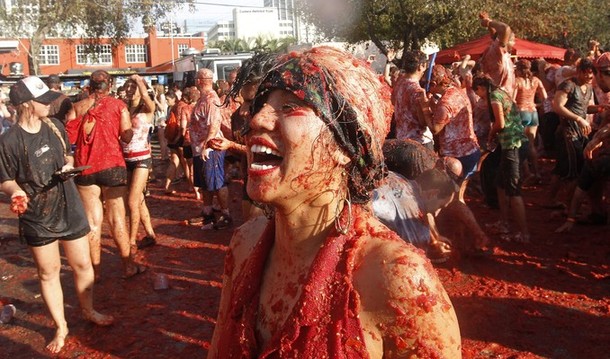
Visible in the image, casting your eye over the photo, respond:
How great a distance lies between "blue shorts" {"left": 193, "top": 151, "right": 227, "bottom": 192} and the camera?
8.23 metres

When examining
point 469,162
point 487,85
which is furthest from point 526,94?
point 469,162

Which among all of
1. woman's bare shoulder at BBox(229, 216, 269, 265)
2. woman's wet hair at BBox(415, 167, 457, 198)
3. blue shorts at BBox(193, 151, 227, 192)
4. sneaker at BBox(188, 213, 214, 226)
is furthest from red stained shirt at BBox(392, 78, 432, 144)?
woman's bare shoulder at BBox(229, 216, 269, 265)

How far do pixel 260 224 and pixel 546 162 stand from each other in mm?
11043

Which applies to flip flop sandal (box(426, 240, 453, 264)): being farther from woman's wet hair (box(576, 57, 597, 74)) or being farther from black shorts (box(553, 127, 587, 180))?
woman's wet hair (box(576, 57, 597, 74))

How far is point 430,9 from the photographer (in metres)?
25.5

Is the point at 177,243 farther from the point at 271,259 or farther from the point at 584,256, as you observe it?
the point at 271,259

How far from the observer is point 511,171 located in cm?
679

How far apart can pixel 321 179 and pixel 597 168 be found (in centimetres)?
629

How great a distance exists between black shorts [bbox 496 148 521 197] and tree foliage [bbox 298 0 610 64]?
19657mm

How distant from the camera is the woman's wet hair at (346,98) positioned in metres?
1.64

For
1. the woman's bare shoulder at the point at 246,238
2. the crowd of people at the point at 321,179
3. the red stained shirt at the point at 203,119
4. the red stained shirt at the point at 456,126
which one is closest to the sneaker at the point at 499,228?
the crowd of people at the point at 321,179

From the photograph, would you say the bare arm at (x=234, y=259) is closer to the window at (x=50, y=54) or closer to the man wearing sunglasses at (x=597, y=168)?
the man wearing sunglasses at (x=597, y=168)

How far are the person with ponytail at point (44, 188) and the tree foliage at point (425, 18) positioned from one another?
22.5 m

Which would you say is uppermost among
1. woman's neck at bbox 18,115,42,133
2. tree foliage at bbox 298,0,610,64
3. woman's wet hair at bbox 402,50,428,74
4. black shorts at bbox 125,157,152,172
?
tree foliage at bbox 298,0,610,64
